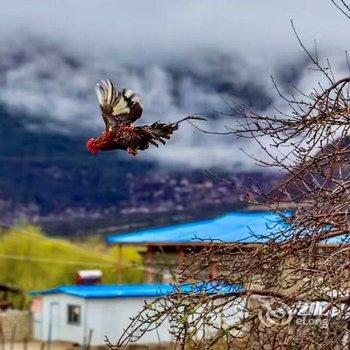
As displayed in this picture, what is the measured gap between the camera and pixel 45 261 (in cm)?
2245

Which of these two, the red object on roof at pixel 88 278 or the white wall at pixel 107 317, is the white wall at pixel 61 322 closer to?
the white wall at pixel 107 317

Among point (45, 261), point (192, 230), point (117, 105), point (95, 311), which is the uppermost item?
point (45, 261)

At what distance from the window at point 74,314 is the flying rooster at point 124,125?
42.0ft

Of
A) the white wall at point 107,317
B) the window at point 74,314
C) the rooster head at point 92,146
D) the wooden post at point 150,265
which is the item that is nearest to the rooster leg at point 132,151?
the rooster head at point 92,146

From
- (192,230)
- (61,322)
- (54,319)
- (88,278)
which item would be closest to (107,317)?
(61,322)

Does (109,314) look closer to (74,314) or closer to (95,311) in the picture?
(95,311)

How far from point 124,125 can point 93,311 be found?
12462mm

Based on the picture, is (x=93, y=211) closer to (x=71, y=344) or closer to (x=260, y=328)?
(x=71, y=344)

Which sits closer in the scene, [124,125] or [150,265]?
[124,125]

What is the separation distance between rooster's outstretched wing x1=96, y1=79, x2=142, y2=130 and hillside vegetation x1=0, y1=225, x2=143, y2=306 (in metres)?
18.2

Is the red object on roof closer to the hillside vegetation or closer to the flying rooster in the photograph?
the hillside vegetation

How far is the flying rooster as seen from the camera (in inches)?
149

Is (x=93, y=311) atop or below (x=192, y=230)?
below

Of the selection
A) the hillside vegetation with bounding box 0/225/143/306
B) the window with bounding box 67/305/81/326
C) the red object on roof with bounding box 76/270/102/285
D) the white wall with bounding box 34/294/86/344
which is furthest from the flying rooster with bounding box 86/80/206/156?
the hillside vegetation with bounding box 0/225/143/306
